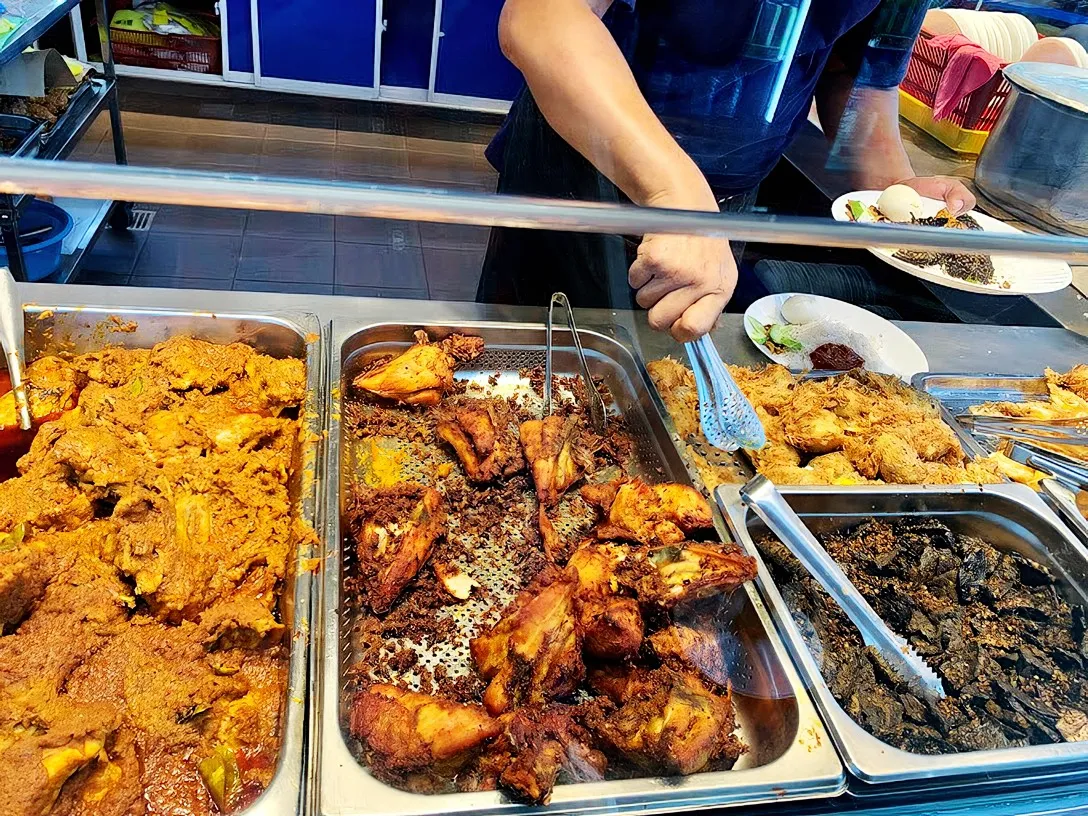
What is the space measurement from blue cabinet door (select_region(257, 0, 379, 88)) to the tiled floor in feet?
1.27

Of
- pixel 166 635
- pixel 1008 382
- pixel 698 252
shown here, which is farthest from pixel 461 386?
pixel 1008 382

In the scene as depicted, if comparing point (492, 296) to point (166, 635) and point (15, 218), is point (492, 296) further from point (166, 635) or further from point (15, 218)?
point (15, 218)

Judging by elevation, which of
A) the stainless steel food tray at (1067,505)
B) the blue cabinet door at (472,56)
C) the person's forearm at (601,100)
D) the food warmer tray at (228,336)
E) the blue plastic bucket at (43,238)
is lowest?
the blue plastic bucket at (43,238)

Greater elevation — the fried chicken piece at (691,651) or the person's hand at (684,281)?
the person's hand at (684,281)

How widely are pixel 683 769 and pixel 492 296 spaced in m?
1.29

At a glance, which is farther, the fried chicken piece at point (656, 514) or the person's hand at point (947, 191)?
the person's hand at point (947, 191)

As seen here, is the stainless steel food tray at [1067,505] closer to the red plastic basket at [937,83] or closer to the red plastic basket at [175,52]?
the red plastic basket at [937,83]

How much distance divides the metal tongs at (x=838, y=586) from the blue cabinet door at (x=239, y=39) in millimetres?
1937

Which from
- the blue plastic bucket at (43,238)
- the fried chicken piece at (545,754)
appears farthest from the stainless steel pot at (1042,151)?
the blue plastic bucket at (43,238)

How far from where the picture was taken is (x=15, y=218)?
95.1 inches

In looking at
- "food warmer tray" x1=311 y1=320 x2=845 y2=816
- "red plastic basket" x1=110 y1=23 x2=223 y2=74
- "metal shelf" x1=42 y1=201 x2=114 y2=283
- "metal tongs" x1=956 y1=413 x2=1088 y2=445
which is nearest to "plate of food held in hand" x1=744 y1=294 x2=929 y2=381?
"metal tongs" x1=956 y1=413 x2=1088 y2=445

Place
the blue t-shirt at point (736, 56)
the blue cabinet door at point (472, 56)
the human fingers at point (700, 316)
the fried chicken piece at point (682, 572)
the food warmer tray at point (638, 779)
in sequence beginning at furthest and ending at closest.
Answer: the blue cabinet door at point (472, 56), the blue t-shirt at point (736, 56), the human fingers at point (700, 316), the fried chicken piece at point (682, 572), the food warmer tray at point (638, 779)

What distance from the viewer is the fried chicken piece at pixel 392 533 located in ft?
4.45

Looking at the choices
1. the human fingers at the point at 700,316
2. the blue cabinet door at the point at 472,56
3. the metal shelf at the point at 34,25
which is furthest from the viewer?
the blue cabinet door at the point at 472,56
